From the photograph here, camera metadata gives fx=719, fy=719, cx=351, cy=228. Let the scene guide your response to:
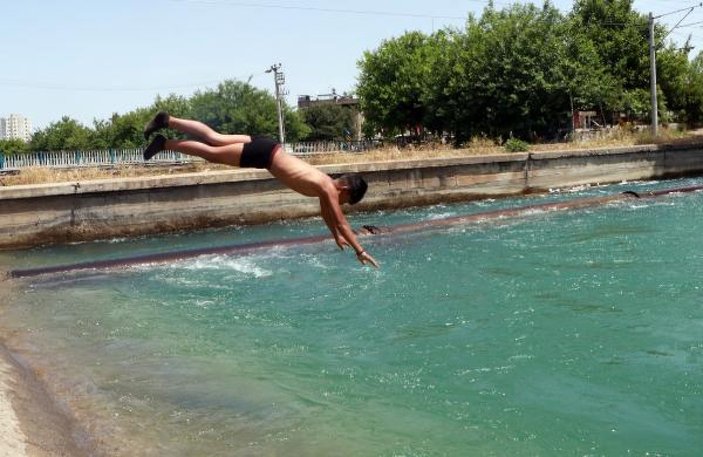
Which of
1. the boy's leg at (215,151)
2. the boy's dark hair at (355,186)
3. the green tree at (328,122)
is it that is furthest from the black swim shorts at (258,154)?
the green tree at (328,122)

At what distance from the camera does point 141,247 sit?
1717 centimetres

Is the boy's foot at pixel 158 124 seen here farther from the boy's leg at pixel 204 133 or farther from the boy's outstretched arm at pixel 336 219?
the boy's outstretched arm at pixel 336 219

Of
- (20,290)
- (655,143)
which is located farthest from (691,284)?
(655,143)

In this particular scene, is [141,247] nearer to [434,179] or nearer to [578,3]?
[434,179]

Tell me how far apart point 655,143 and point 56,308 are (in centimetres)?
2620

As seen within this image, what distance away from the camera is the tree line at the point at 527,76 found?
3525 centimetres

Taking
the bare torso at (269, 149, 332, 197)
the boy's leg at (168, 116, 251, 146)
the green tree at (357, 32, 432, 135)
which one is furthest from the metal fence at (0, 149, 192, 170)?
the bare torso at (269, 149, 332, 197)

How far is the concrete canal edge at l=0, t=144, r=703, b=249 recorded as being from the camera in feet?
58.7

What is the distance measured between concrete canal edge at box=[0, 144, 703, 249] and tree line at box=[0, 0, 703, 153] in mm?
8961

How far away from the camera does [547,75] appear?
114 feet

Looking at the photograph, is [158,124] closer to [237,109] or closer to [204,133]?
[204,133]

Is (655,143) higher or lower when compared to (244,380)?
higher

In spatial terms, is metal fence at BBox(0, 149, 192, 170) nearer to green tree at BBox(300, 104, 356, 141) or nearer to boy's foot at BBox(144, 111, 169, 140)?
boy's foot at BBox(144, 111, 169, 140)

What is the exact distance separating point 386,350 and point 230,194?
1308 centimetres
